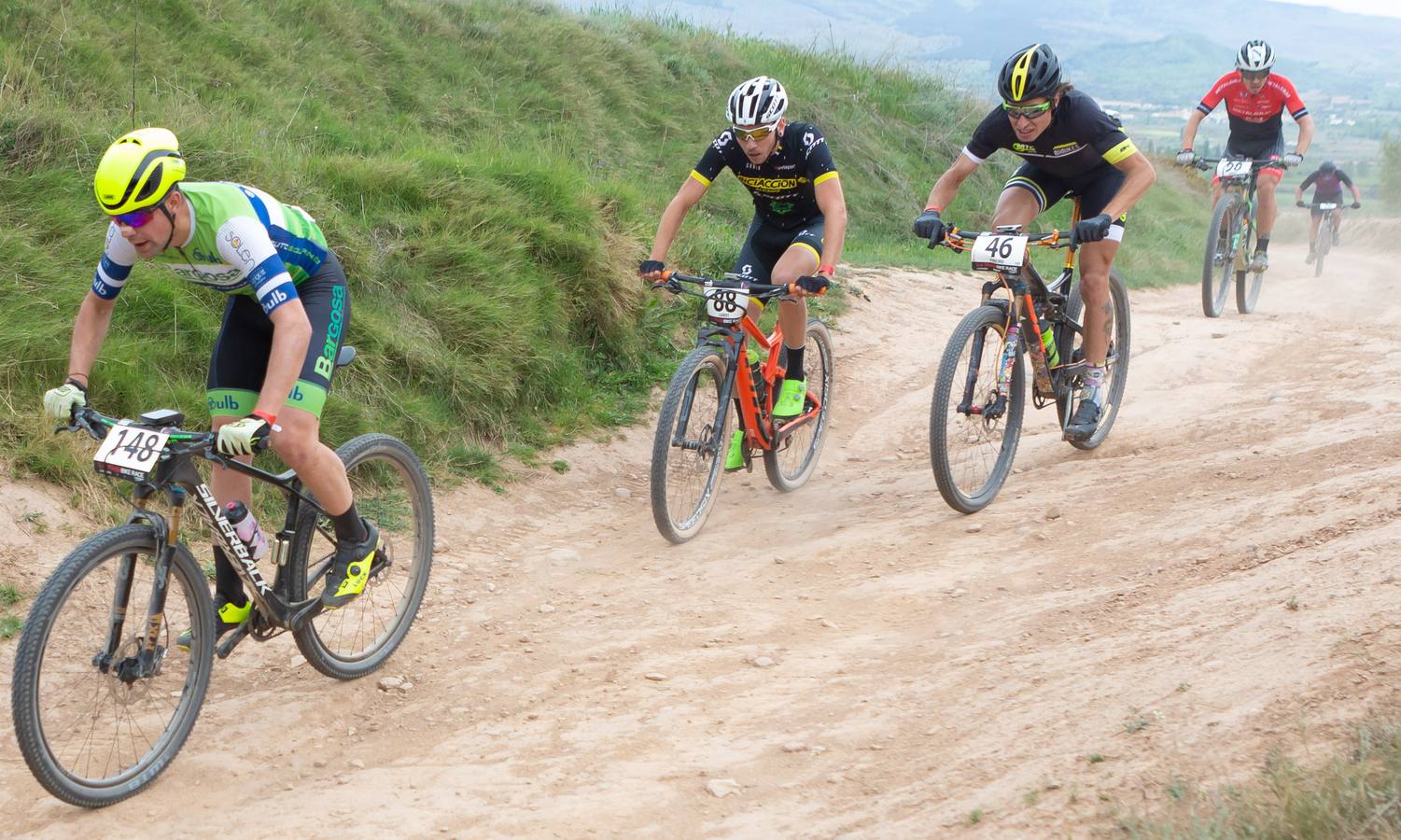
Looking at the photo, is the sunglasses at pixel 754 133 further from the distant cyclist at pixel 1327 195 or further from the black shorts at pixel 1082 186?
the distant cyclist at pixel 1327 195

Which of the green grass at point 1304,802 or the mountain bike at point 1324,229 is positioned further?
the mountain bike at point 1324,229

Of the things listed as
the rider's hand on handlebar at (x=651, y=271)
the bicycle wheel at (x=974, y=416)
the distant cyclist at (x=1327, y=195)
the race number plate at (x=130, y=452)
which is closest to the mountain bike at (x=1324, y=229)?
the distant cyclist at (x=1327, y=195)

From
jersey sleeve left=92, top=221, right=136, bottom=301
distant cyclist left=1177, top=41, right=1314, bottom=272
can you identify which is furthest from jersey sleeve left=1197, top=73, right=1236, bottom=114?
jersey sleeve left=92, top=221, right=136, bottom=301

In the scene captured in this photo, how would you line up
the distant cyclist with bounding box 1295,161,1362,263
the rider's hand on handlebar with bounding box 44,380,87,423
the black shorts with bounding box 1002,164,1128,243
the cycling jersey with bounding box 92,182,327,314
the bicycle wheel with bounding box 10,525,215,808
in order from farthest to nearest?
1. the distant cyclist with bounding box 1295,161,1362,263
2. the black shorts with bounding box 1002,164,1128,243
3. the cycling jersey with bounding box 92,182,327,314
4. the rider's hand on handlebar with bounding box 44,380,87,423
5. the bicycle wheel with bounding box 10,525,215,808

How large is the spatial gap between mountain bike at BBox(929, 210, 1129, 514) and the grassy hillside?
2.65 meters

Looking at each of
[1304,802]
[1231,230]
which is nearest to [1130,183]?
[1304,802]

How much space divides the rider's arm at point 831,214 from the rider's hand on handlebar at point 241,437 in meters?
3.32

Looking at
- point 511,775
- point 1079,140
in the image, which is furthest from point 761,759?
point 1079,140

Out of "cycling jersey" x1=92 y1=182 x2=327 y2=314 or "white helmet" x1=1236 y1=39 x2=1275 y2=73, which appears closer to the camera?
"cycling jersey" x1=92 y1=182 x2=327 y2=314

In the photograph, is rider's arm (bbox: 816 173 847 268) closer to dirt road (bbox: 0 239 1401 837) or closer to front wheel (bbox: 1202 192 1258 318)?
dirt road (bbox: 0 239 1401 837)

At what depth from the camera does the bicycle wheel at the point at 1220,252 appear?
37.3ft

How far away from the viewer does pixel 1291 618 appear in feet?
13.4

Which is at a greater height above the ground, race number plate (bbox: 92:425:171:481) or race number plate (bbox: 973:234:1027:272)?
race number plate (bbox: 973:234:1027:272)

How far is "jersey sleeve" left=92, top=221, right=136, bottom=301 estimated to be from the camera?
3975mm
